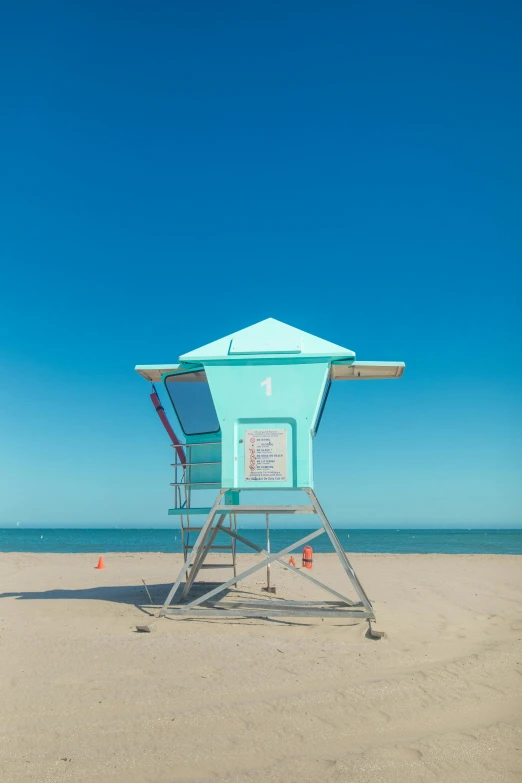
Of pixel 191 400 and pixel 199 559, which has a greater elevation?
pixel 191 400

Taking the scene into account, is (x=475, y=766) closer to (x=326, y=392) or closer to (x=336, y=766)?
(x=336, y=766)

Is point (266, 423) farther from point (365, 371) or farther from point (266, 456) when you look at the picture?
point (365, 371)

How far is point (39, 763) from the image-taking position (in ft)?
14.2

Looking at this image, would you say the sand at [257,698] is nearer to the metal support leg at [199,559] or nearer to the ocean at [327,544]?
the metal support leg at [199,559]

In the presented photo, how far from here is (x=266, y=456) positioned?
8.83 m

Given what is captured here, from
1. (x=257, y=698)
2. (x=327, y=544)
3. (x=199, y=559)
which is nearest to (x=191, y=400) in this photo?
(x=199, y=559)

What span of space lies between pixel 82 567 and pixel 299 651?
13.4 metres

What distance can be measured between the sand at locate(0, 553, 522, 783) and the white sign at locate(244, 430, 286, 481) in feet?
6.95

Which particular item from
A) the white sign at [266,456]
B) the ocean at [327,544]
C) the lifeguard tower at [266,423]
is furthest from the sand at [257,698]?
the ocean at [327,544]

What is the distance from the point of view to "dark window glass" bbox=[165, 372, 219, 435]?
972cm

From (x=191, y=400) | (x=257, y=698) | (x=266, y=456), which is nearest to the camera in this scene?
(x=257, y=698)

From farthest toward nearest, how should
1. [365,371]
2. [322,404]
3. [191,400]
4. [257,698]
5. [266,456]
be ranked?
[365,371], [191,400], [322,404], [266,456], [257,698]

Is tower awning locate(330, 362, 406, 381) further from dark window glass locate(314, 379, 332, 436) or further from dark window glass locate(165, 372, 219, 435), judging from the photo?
dark window glass locate(165, 372, 219, 435)

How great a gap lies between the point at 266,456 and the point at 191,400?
1.75 m
